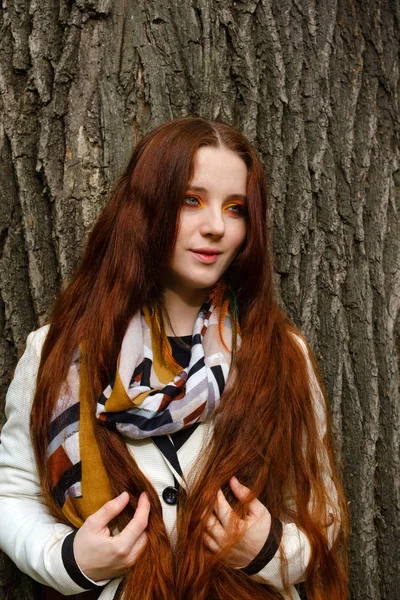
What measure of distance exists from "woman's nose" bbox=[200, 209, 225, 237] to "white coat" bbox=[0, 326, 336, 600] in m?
0.56

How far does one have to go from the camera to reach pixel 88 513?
191cm

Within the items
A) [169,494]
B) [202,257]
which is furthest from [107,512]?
[202,257]

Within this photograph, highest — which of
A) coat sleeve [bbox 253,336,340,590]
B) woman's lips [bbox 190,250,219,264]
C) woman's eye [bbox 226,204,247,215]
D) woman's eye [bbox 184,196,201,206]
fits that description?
woman's eye [bbox 184,196,201,206]

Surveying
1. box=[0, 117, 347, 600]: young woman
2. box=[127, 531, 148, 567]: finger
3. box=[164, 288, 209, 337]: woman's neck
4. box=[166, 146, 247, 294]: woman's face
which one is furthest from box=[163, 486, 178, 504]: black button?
box=[166, 146, 247, 294]: woman's face

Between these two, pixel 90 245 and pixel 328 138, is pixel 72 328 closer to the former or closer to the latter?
pixel 90 245

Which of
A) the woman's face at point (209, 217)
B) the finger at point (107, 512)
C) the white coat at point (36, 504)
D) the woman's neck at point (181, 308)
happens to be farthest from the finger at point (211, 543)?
the woman's face at point (209, 217)

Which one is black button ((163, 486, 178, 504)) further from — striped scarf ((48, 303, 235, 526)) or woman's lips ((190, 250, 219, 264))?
woman's lips ((190, 250, 219, 264))

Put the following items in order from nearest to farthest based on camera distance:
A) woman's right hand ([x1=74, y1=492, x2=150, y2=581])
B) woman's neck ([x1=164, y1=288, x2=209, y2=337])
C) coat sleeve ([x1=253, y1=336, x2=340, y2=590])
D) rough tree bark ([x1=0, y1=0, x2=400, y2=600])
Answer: woman's right hand ([x1=74, y1=492, x2=150, y2=581])
coat sleeve ([x1=253, y1=336, x2=340, y2=590])
woman's neck ([x1=164, y1=288, x2=209, y2=337])
rough tree bark ([x1=0, y1=0, x2=400, y2=600])

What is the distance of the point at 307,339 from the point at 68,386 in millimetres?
880

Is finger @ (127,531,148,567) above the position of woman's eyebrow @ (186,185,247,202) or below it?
below

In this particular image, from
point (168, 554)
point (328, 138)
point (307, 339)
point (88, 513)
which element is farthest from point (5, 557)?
point (328, 138)

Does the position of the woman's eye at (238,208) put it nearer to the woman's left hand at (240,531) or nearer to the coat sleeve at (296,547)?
the coat sleeve at (296,547)

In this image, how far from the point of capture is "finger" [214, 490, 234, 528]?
189cm

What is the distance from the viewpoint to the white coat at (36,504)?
1.87 m
